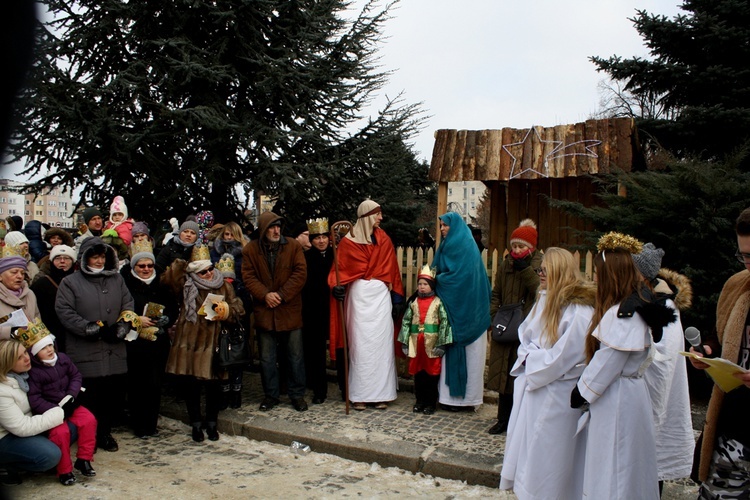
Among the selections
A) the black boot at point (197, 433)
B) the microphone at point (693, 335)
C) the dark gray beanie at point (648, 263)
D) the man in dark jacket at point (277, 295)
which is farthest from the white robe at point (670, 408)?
the black boot at point (197, 433)

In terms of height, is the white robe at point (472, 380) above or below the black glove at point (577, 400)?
below

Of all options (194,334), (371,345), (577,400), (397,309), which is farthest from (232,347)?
(577,400)

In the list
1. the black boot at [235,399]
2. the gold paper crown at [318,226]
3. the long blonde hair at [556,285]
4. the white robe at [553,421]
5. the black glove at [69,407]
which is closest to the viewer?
the white robe at [553,421]

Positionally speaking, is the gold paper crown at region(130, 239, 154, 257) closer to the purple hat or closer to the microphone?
the purple hat

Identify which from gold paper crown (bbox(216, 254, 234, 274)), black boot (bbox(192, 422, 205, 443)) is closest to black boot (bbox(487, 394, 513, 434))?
black boot (bbox(192, 422, 205, 443))

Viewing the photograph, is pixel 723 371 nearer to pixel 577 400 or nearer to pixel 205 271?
pixel 577 400

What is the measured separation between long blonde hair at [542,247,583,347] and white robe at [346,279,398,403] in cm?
305

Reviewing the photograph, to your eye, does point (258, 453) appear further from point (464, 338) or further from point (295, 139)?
point (295, 139)

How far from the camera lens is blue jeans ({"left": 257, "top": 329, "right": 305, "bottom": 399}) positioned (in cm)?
693

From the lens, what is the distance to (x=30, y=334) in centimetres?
514

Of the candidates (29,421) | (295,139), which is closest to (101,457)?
(29,421)

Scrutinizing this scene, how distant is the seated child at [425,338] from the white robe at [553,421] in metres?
2.52

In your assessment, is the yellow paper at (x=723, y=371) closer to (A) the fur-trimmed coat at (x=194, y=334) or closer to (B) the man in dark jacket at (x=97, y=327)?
(A) the fur-trimmed coat at (x=194, y=334)

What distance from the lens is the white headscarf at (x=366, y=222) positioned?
23.3 ft
